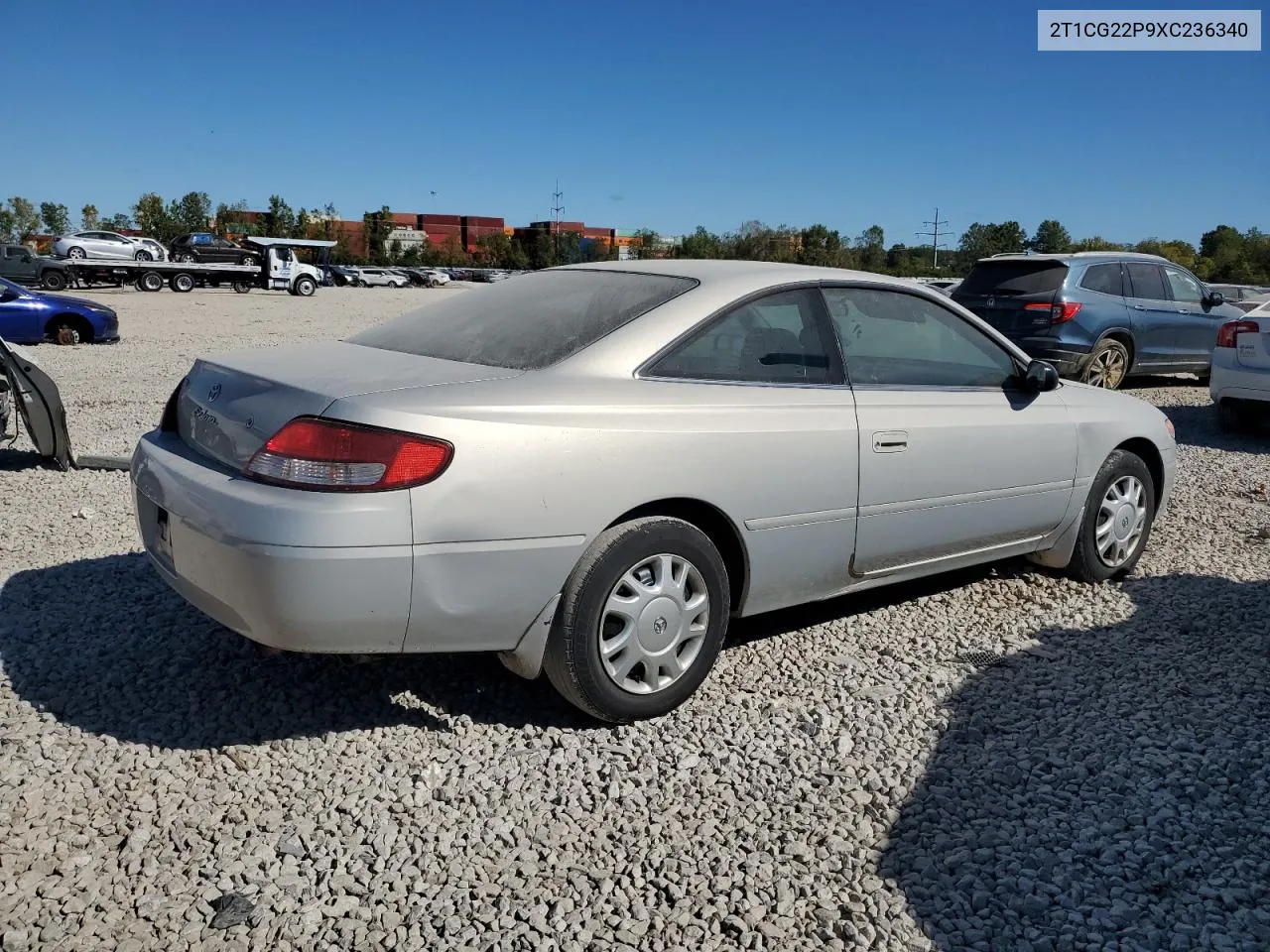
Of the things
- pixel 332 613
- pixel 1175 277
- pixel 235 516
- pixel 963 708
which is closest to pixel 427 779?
pixel 332 613

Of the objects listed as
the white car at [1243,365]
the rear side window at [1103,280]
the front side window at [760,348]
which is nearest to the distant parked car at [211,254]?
the rear side window at [1103,280]

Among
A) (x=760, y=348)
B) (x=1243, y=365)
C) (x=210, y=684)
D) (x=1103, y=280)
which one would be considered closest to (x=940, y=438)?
(x=760, y=348)

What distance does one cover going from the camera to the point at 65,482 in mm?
6742

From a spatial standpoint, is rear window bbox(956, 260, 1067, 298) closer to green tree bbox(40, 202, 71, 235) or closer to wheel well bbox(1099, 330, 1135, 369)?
wheel well bbox(1099, 330, 1135, 369)

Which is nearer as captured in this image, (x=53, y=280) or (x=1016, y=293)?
(x=1016, y=293)

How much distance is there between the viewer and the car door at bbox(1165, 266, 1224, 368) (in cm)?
1223

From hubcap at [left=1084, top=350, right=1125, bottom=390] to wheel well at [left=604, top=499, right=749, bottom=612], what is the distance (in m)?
8.90

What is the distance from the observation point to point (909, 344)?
4320mm

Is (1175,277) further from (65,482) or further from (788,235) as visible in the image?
(788,235)

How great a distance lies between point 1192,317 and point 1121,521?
8676 millimetres

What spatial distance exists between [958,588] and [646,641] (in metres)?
2.23

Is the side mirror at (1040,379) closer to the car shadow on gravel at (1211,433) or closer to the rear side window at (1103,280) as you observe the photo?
the car shadow on gravel at (1211,433)

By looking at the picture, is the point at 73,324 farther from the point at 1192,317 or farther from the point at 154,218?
the point at 154,218

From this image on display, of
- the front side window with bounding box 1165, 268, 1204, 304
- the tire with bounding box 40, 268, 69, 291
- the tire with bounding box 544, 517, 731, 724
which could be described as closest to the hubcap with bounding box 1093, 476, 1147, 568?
A: the tire with bounding box 544, 517, 731, 724
